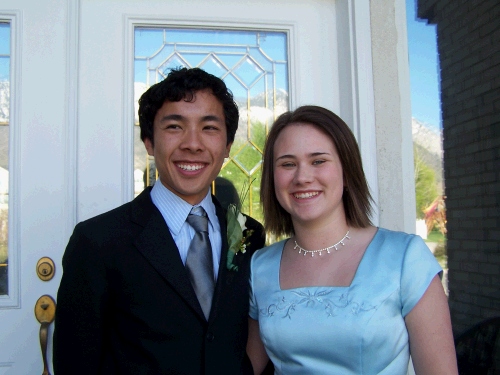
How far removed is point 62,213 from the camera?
6.75ft

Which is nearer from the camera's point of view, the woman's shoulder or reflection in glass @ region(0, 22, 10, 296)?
the woman's shoulder

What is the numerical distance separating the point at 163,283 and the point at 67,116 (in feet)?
3.56

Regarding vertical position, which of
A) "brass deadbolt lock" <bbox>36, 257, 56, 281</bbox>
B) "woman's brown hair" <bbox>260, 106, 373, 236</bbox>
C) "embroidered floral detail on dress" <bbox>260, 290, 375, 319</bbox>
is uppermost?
"woman's brown hair" <bbox>260, 106, 373, 236</bbox>

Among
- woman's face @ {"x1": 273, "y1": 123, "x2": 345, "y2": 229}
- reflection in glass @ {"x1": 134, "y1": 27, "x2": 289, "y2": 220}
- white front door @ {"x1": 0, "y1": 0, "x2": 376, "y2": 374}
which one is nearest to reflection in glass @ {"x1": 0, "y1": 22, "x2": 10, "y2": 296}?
white front door @ {"x1": 0, "y1": 0, "x2": 376, "y2": 374}

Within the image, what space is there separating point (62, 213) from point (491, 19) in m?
2.41

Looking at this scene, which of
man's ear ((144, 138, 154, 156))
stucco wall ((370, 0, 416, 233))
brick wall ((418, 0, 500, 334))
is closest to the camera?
man's ear ((144, 138, 154, 156))

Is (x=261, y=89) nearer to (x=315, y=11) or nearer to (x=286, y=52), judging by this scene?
(x=286, y=52)

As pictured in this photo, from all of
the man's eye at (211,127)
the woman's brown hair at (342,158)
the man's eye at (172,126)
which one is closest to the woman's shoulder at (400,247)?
the woman's brown hair at (342,158)

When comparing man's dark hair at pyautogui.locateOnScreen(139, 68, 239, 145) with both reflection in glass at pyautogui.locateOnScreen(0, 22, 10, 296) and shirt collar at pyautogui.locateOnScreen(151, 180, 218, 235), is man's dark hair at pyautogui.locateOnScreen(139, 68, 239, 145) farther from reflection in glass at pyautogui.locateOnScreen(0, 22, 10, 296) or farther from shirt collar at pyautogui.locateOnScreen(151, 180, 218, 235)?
reflection in glass at pyautogui.locateOnScreen(0, 22, 10, 296)

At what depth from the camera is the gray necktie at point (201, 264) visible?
145cm

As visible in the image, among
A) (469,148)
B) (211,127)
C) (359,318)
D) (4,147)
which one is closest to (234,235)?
(211,127)

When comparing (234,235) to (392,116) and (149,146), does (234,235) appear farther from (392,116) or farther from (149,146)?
(392,116)

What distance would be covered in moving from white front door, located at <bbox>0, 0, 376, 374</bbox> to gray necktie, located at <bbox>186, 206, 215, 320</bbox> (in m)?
0.72

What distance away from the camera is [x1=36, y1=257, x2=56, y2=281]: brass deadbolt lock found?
6.65 ft
